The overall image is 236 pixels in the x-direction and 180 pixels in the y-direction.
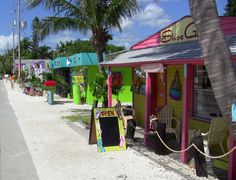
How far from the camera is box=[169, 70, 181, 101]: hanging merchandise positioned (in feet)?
40.1

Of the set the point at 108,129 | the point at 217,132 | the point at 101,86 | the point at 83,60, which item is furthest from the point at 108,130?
the point at 83,60

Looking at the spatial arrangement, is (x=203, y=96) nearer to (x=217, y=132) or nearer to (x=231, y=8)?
(x=217, y=132)

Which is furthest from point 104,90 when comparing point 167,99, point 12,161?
point 12,161

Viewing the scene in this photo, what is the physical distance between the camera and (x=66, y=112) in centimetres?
2005

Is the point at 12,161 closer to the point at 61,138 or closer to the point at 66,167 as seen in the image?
the point at 66,167

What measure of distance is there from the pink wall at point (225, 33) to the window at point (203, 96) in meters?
1.41

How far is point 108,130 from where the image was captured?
34.3 ft

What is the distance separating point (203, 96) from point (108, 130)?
8.84 ft

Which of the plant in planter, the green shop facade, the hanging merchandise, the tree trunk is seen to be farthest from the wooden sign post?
the green shop facade

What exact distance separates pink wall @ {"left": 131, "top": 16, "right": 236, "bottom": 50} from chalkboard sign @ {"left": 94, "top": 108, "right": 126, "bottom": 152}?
134 inches

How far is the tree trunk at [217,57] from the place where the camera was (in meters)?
4.68

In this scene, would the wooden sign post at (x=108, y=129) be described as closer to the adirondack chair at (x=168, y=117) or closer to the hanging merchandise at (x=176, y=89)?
the adirondack chair at (x=168, y=117)

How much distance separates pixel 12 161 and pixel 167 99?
5547 mm

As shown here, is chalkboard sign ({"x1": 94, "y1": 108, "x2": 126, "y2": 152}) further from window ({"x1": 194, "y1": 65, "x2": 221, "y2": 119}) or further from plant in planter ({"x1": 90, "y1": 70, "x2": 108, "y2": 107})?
plant in planter ({"x1": 90, "y1": 70, "x2": 108, "y2": 107})
